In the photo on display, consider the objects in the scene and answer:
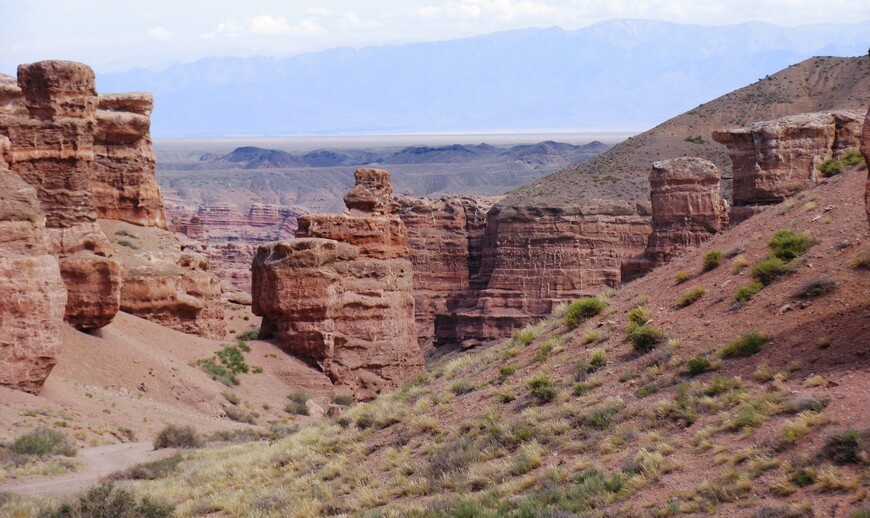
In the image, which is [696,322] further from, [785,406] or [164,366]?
[164,366]

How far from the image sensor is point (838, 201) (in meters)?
21.3

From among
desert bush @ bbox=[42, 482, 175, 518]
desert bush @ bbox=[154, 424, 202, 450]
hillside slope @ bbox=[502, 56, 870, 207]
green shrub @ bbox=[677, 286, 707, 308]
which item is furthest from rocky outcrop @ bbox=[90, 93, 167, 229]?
hillside slope @ bbox=[502, 56, 870, 207]

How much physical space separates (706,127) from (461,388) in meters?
78.6

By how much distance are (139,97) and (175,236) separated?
5225 millimetres

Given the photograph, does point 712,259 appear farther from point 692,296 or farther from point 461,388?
point 461,388

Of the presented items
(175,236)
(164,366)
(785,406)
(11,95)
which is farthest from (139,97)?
(785,406)

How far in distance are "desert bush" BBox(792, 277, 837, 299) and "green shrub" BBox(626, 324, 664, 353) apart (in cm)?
214

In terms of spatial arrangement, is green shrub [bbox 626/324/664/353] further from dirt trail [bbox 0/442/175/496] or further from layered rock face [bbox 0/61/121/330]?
layered rock face [bbox 0/61/121/330]

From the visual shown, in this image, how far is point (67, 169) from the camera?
125ft

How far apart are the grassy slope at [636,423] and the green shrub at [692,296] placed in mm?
159

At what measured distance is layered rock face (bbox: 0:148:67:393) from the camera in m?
30.3

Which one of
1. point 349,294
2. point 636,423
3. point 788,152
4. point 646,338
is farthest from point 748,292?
point 349,294

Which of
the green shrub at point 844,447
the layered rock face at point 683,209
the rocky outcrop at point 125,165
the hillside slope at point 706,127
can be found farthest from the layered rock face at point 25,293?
the hillside slope at point 706,127

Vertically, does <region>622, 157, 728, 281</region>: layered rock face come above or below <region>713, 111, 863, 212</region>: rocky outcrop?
below
